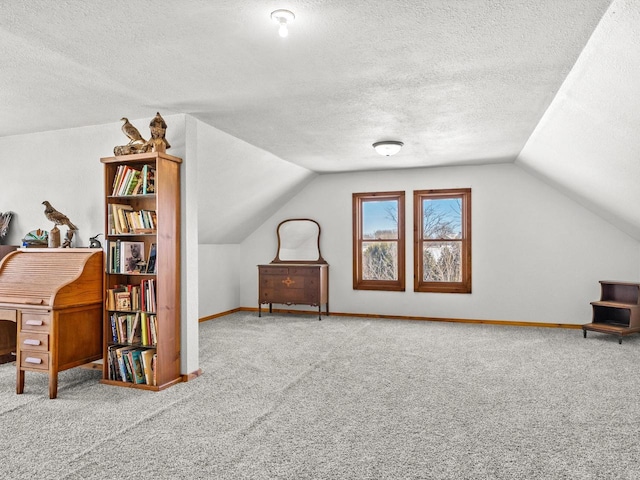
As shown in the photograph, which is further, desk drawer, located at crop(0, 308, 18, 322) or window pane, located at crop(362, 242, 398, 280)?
window pane, located at crop(362, 242, 398, 280)

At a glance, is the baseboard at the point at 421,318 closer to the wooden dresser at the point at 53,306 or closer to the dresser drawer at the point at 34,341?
the wooden dresser at the point at 53,306

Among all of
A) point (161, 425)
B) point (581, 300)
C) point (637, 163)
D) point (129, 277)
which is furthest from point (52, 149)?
point (581, 300)

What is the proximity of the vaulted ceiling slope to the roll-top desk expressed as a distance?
3.32 m

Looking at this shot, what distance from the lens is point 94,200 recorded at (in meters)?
4.21

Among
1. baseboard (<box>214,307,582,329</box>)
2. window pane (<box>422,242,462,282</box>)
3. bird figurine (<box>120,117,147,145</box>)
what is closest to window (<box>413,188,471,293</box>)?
window pane (<box>422,242,462,282</box>)

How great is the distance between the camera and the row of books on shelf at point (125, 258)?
12.3 feet

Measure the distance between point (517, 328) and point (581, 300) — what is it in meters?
0.95

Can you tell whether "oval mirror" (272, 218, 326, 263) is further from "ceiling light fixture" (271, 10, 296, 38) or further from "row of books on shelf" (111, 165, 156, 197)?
"ceiling light fixture" (271, 10, 296, 38)

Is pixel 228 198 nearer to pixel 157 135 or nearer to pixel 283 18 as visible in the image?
pixel 157 135

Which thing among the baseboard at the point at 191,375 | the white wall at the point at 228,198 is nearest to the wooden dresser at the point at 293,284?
the white wall at the point at 228,198

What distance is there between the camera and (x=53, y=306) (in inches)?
133

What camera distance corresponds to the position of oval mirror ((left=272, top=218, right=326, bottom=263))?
7410mm

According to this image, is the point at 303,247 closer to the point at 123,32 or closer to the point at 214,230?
the point at 214,230

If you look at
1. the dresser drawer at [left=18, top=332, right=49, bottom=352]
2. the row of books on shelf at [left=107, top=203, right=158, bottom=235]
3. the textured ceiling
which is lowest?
the dresser drawer at [left=18, top=332, right=49, bottom=352]
